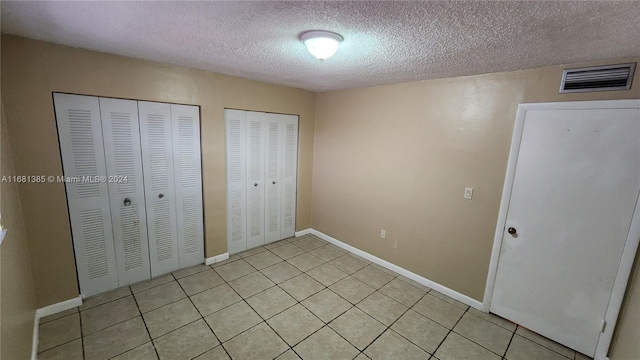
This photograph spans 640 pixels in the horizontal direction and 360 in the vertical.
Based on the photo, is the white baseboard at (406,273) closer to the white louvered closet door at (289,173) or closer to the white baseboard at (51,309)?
the white louvered closet door at (289,173)

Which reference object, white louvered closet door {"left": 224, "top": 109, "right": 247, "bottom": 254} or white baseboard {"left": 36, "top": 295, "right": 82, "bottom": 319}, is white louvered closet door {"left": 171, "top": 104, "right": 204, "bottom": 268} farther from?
white baseboard {"left": 36, "top": 295, "right": 82, "bottom": 319}

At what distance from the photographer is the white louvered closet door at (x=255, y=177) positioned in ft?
11.3

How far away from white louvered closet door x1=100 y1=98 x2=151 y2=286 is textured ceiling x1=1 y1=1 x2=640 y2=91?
0.56m

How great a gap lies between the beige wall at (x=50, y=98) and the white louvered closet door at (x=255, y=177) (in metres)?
0.50

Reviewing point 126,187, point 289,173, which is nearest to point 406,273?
point 289,173

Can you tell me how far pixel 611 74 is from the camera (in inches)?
74.4

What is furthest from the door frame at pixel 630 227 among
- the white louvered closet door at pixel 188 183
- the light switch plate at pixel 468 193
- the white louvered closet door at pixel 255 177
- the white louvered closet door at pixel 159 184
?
the white louvered closet door at pixel 159 184

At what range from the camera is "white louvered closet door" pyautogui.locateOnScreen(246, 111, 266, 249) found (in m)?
3.46

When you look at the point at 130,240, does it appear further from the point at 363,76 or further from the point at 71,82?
the point at 363,76

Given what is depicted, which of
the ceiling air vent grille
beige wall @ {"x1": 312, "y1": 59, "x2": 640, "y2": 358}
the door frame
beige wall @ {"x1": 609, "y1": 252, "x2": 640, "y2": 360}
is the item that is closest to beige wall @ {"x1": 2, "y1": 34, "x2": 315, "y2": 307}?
beige wall @ {"x1": 312, "y1": 59, "x2": 640, "y2": 358}

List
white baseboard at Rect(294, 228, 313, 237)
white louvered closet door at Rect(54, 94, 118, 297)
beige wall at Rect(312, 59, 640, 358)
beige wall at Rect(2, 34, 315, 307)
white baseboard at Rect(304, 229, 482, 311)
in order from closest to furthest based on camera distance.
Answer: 1. beige wall at Rect(2, 34, 315, 307)
2. white louvered closet door at Rect(54, 94, 118, 297)
3. beige wall at Rect(312, 59, 640, 358)
4. white baseboard at Rect(304, 229, 482, 311)
5. white baseboard at Rect(294, 228, 313, 237)

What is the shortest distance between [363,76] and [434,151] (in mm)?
1144

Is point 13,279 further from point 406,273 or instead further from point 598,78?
point 598,78

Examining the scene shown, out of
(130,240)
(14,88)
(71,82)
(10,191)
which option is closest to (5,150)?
(10,191)
